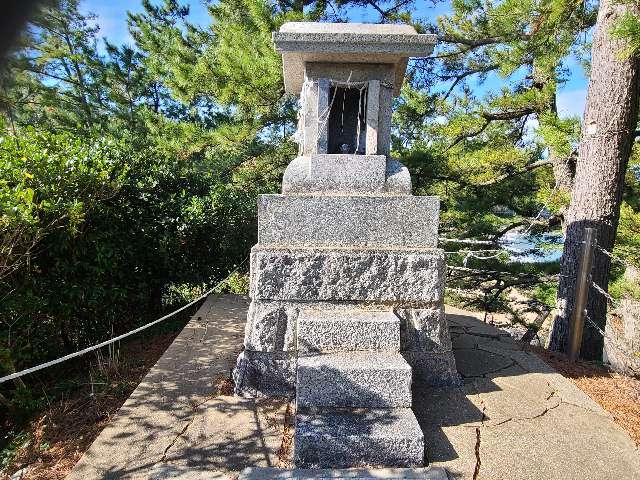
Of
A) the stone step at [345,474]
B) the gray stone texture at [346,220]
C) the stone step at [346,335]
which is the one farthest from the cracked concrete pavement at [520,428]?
the gray stone texture at [346,220]

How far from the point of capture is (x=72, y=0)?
69 centimetres

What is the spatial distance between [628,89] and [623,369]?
2833mm

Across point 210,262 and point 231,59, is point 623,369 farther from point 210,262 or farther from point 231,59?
point 231,59

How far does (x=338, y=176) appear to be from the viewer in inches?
110

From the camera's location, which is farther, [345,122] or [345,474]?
[345,122]

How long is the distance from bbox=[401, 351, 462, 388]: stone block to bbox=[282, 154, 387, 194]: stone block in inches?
46.1

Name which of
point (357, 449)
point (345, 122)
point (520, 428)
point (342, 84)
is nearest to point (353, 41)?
point (342, 84)

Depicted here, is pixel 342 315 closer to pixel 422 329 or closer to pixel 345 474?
pixel 422 329

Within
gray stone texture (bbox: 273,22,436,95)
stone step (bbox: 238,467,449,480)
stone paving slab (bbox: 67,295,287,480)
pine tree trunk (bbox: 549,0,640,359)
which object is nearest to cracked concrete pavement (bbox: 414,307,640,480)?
stone step (bbox: 238,467,449,480)

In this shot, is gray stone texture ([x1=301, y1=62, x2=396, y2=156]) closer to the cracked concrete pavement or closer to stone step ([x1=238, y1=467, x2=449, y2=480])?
the cracked concrete pavement

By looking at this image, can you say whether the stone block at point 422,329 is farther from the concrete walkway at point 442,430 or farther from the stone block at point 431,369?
the concrete walkway at point 442,430

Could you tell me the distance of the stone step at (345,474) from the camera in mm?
1802

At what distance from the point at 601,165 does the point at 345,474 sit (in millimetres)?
4144

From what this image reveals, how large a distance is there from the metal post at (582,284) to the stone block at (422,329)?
1.62m
